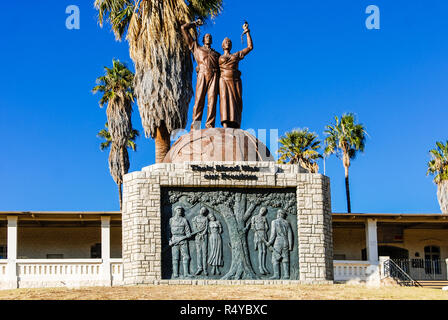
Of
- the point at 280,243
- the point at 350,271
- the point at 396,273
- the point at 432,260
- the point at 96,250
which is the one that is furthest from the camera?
the point at 96,250

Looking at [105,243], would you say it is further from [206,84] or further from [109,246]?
[206,84]

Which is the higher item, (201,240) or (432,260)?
(201,240)

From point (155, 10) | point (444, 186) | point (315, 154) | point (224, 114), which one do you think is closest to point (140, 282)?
point (224, 114)

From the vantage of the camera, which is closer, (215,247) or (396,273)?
(215,247)

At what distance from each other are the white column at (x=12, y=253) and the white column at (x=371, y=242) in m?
12.7

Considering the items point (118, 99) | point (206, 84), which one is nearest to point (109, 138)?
point (118, 99)

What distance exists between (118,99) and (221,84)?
14.8 metres

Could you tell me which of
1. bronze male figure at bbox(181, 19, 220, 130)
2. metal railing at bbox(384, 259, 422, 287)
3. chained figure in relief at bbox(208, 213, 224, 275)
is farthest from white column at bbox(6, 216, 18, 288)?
metal railing at bbox(384, 259, 422, 287)

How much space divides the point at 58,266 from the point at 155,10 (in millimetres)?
9721

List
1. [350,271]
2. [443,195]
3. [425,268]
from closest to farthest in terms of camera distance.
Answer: [350,271] → [425,268] → [443,195]

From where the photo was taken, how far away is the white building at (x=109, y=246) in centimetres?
2720

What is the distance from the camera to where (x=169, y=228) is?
2070 cm

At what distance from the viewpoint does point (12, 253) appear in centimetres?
2925

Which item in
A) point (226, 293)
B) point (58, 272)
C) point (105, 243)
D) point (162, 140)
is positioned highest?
point (162, 140)
